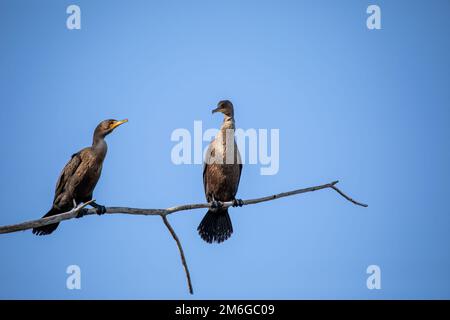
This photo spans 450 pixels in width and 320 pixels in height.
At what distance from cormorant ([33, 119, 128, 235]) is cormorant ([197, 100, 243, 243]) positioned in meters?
1.45

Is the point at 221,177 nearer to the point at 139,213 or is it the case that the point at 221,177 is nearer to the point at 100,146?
the point at 100,146

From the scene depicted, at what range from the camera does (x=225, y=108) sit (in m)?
8.43

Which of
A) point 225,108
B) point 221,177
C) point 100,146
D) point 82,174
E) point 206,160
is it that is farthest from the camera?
point 225,108

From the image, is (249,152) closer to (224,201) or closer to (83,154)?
(224,201)

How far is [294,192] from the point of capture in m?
5.95

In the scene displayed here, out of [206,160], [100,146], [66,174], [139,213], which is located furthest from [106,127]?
[139,213]

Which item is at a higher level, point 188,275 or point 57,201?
point 57,201

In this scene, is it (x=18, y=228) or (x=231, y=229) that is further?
(x=231, y=229)

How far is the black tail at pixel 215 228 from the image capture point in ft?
27.1

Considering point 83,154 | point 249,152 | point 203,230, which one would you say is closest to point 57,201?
point 83,154

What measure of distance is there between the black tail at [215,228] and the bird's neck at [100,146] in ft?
5.55

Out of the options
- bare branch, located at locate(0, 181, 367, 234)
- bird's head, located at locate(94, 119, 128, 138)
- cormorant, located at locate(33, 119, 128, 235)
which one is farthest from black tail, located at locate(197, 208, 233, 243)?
bare branch, located at locate(0, 181, 367, 234)

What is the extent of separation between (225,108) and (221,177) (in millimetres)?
1004
